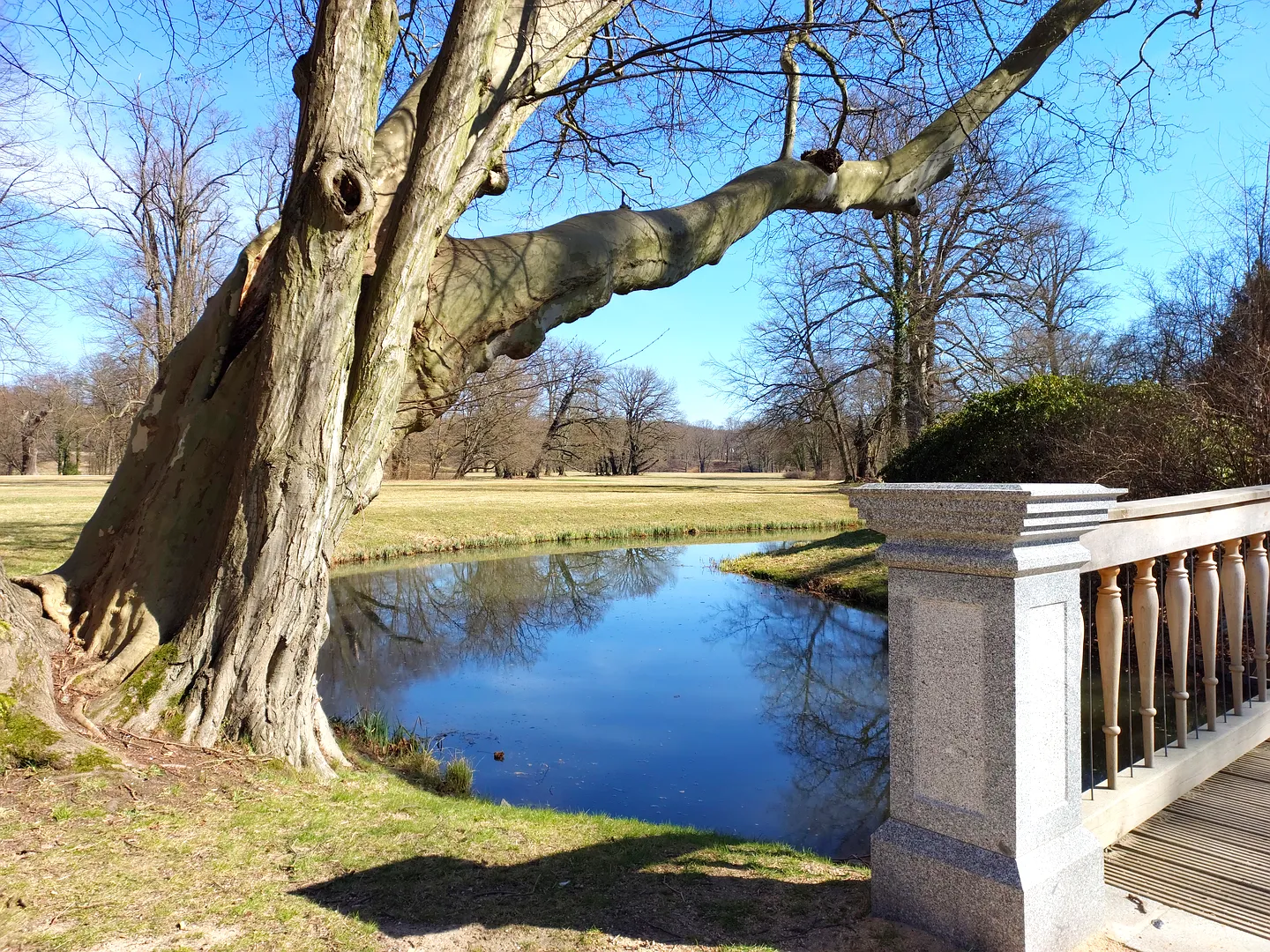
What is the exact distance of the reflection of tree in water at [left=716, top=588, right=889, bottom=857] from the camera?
4961 mm

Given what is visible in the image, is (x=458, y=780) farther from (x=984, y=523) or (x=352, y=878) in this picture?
(x=984, y=523)

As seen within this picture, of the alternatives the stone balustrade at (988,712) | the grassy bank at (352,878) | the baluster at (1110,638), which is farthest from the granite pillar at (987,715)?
the baluster at (1110,638)

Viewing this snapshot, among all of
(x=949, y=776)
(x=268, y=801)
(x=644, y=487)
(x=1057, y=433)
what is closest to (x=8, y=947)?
(x=268, y=801)

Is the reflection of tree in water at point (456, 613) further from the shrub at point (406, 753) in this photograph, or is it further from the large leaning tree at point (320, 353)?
the large leaning tree at point (320, 353)

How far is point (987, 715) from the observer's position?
2.12 meters

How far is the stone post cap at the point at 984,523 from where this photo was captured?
6.55 feet

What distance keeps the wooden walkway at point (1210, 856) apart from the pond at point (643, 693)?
1.83 m

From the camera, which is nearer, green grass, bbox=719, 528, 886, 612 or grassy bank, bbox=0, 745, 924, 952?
grassy bank, bbox=0, 745, 924, 952

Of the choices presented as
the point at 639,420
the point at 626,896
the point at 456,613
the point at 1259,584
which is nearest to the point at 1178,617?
the point at 1259,584

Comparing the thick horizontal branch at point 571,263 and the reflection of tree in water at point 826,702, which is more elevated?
the thick horizontal branch at point 571,263

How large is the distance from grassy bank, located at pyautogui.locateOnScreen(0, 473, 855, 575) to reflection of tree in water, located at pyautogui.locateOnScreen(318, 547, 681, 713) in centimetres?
265

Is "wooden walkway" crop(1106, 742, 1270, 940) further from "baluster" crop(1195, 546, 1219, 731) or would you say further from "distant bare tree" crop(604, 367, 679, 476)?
"distant bare tree" crop(604, 367, 679, 476)

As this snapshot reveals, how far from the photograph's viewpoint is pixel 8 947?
214cm

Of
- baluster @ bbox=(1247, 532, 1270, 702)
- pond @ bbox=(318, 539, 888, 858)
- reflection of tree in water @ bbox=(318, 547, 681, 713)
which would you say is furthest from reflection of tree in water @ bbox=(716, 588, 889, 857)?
A: reflection of tree in water @ bbox=(318, 547, 681, 713)
